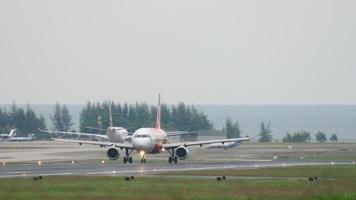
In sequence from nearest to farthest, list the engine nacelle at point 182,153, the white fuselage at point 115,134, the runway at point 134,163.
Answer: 1. the runway at point 134,163
2. the engine nacelle at point 182,153
3. the white fuselage at point 115,134

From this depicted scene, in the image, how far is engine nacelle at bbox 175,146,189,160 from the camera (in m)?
107

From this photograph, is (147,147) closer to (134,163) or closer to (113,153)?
(134,163)

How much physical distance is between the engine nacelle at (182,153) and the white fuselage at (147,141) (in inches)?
82.7

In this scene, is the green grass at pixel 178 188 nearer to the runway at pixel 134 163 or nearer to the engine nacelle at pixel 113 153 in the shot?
the runway at pixel 134 163

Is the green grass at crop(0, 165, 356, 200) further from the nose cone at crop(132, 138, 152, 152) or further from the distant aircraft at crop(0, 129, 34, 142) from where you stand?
the distant aircraft at crop(0, 129, 34, 142)

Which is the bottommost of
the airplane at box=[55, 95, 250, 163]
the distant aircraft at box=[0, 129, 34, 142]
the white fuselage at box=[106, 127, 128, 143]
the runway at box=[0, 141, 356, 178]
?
the runway at box=[0, 141, 356, 178]

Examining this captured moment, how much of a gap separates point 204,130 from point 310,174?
11940 centimetres

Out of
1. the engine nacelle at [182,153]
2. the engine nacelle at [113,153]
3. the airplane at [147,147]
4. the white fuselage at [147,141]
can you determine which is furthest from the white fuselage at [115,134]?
the engine nacelle at [182,153]

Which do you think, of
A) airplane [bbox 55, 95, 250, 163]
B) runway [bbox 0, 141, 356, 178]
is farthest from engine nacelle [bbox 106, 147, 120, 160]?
runway [bbox 0, 141, 356, 178]

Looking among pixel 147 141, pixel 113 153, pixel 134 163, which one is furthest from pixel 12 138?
pixel 134 163

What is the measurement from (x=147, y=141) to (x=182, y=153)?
3.67 meters

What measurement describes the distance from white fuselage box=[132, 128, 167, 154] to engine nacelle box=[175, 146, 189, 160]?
2101mm

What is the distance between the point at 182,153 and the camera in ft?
353

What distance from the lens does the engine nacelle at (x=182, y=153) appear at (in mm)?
107438
